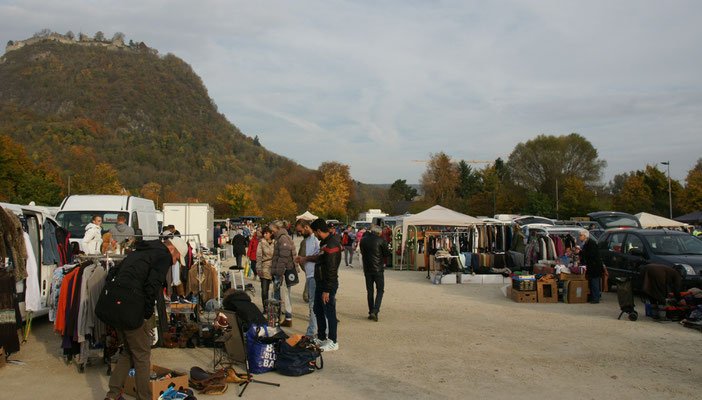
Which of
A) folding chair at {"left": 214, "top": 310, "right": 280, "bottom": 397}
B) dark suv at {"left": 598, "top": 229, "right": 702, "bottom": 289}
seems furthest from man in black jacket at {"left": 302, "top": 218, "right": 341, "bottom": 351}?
dark suv at {"left": 598, "top": 229, "right": 702, "bottom": 289}

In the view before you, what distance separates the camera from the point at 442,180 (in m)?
70.2

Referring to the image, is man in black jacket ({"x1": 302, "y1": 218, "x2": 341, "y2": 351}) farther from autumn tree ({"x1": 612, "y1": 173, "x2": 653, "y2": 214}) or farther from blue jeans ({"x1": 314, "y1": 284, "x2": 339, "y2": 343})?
autumn tree ({"x1": 612, "y1": 173, "x2": 653, "y2": 214})

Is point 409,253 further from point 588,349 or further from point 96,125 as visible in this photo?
point 96,125

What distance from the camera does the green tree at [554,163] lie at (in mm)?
64438

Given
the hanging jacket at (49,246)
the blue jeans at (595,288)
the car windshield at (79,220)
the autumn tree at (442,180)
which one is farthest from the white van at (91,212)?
the autumn tree at (442,180)

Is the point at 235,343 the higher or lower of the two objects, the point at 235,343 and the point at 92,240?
the lower

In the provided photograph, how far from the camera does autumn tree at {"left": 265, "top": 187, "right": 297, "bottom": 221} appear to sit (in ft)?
230

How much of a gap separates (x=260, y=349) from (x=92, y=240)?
555 centimetres

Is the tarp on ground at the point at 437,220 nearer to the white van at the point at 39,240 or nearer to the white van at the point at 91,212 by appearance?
the white van at the point at 91,212

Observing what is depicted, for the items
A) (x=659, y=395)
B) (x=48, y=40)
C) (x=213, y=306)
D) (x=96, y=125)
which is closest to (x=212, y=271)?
(x=213, y=306)

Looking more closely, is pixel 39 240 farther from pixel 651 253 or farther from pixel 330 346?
pixel 651 253

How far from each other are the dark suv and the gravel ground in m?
2.03

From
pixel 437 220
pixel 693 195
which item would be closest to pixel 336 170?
pixel 693 195

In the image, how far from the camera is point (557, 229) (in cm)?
1756
